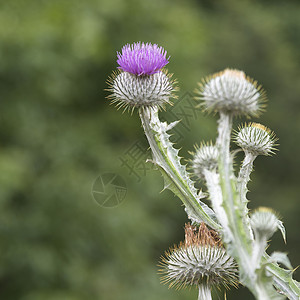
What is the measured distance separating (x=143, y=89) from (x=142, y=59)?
202 millimetres

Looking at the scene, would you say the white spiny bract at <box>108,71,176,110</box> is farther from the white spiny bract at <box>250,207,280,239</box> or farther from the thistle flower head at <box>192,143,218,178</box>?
the white spiny bract at <box>250,207,280,239</box>

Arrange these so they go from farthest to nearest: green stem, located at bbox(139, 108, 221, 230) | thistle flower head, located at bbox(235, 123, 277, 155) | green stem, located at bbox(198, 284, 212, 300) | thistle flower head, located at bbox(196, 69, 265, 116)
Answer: thistle flower head, located at bbox(235, 123, 277, 155) → green stem, located at bbox(198, 284, 212, 300) → green stem, located at bbox(139, 108, 221, 230) → thistle flower head, located at bbox(196, 69, 265, 116)

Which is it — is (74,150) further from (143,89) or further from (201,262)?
(201,262)

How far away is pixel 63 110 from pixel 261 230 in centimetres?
1352

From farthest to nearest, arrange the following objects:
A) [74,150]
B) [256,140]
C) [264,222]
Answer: [74,150] → [256,140] → [264,222]

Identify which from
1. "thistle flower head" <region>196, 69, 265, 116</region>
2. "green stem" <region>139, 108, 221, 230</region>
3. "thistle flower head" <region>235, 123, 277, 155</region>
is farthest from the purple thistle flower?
"thistle flower head" <region>235, 123, 277, 155</region>

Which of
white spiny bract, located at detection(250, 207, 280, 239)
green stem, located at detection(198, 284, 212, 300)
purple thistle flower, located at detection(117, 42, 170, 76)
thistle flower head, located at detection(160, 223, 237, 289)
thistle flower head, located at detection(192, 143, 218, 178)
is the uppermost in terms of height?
purple thistle flower, located at detection(117, 42, 170, 76)

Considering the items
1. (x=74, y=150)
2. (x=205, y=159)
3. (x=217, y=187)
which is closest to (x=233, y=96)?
(x=217, y=187)

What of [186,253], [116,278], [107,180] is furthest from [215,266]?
[116,278]

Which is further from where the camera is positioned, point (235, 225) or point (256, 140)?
point (256, 140)

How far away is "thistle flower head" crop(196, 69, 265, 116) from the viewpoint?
2377 mm

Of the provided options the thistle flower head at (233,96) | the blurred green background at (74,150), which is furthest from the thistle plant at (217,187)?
the blurred green background at (74,150)

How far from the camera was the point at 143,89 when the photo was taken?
2.96m

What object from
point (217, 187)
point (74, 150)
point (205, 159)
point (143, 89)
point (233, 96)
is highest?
point (74, 150)
